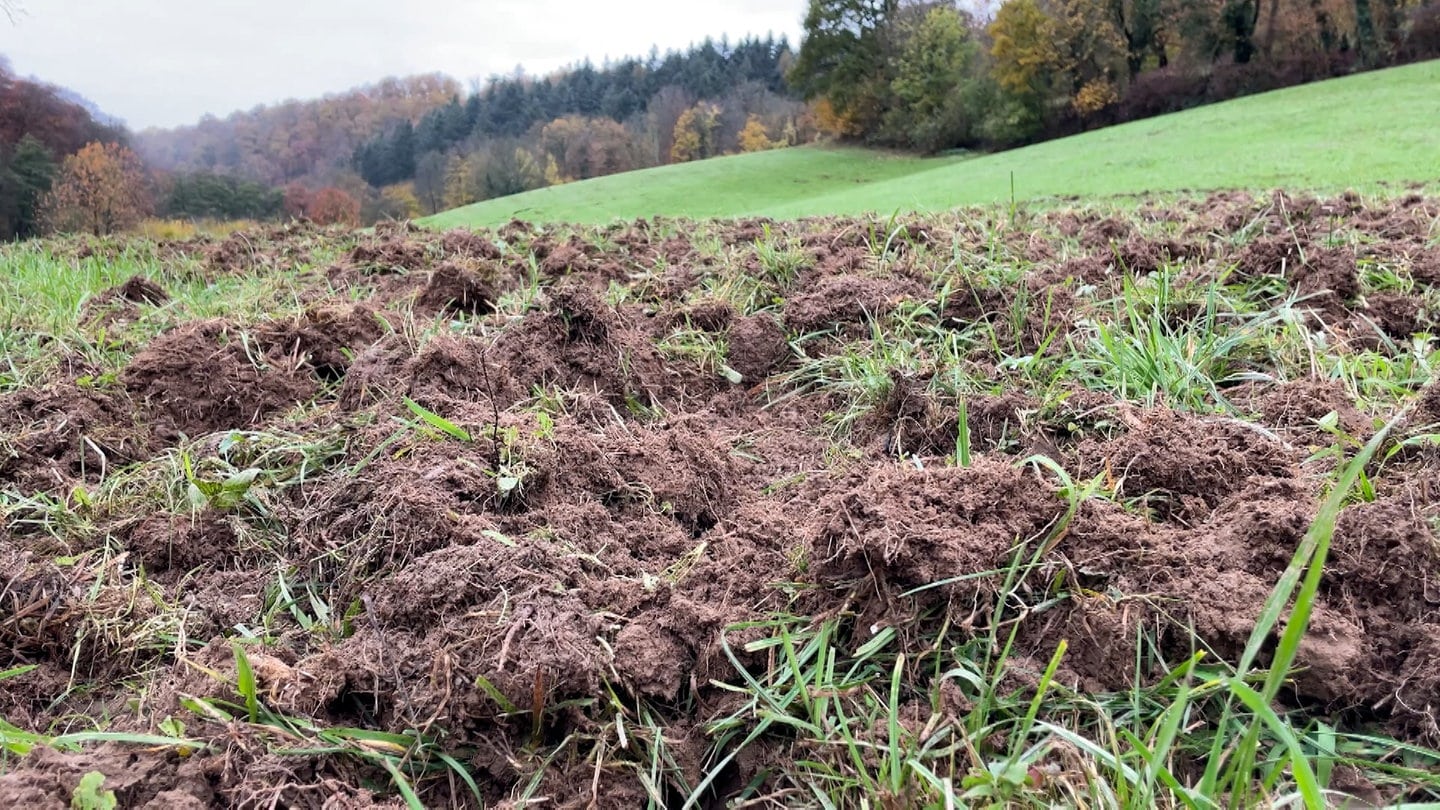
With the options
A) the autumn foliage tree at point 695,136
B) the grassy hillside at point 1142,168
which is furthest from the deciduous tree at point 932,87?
the autumn foliage tree at point 695,136

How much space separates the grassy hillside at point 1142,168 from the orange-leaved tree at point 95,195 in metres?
4.79

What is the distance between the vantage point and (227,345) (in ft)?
8.49

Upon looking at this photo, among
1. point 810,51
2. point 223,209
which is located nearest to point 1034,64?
point 810,51

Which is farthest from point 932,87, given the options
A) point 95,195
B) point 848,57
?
point 95,195

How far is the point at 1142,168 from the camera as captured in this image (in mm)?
11570

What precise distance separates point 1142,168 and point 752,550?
1245 centimetres

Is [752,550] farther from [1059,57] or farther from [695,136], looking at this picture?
[695,136]

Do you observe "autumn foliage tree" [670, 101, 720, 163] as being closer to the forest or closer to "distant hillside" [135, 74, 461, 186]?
the forest

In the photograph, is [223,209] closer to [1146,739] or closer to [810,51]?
[1146,739]

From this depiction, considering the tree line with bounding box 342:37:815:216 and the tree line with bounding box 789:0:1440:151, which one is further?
the tree line with bounding box 342:37:815:216

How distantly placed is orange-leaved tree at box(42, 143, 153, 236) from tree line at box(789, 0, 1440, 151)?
2700 centimetres

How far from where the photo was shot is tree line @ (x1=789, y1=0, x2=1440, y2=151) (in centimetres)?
2388

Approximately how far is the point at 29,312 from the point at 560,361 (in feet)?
9.46

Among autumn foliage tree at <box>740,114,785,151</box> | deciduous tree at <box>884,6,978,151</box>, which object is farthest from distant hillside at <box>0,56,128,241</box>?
autumn foliage tree at <box>740,114,785,151</box>
